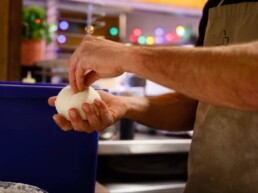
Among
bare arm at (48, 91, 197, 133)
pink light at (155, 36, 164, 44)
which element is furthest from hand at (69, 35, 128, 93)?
pink light at (155, 36, 164, 44)

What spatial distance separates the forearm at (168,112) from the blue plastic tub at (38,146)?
0.92 ft

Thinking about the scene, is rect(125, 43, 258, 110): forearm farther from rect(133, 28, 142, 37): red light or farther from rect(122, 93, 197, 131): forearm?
rect(133, 28, 142, 37): red light

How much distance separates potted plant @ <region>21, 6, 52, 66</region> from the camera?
7.11 ft

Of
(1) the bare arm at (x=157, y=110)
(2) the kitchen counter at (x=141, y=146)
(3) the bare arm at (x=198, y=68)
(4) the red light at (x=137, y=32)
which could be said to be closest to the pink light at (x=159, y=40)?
(4) the red light at (x=137, y=32)

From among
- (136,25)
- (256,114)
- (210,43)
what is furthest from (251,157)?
(136,25)

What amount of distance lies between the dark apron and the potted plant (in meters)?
1.26

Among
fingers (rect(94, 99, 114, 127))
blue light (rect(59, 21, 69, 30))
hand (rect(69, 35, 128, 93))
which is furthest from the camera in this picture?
blue light (rect(59, 21, 69, 30))

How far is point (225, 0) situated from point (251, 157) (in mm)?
462

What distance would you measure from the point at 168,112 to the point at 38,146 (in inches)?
18.4

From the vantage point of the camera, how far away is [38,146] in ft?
2.88

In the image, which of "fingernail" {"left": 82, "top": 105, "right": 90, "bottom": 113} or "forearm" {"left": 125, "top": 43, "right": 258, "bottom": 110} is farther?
"fingernail" {"left": 82, "top": 105, "right": 90, "bottom": 113}

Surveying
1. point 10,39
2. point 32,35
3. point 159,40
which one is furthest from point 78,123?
point 159,40

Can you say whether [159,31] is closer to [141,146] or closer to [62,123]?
[141,146]

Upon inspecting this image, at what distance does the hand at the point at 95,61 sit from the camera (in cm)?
74
